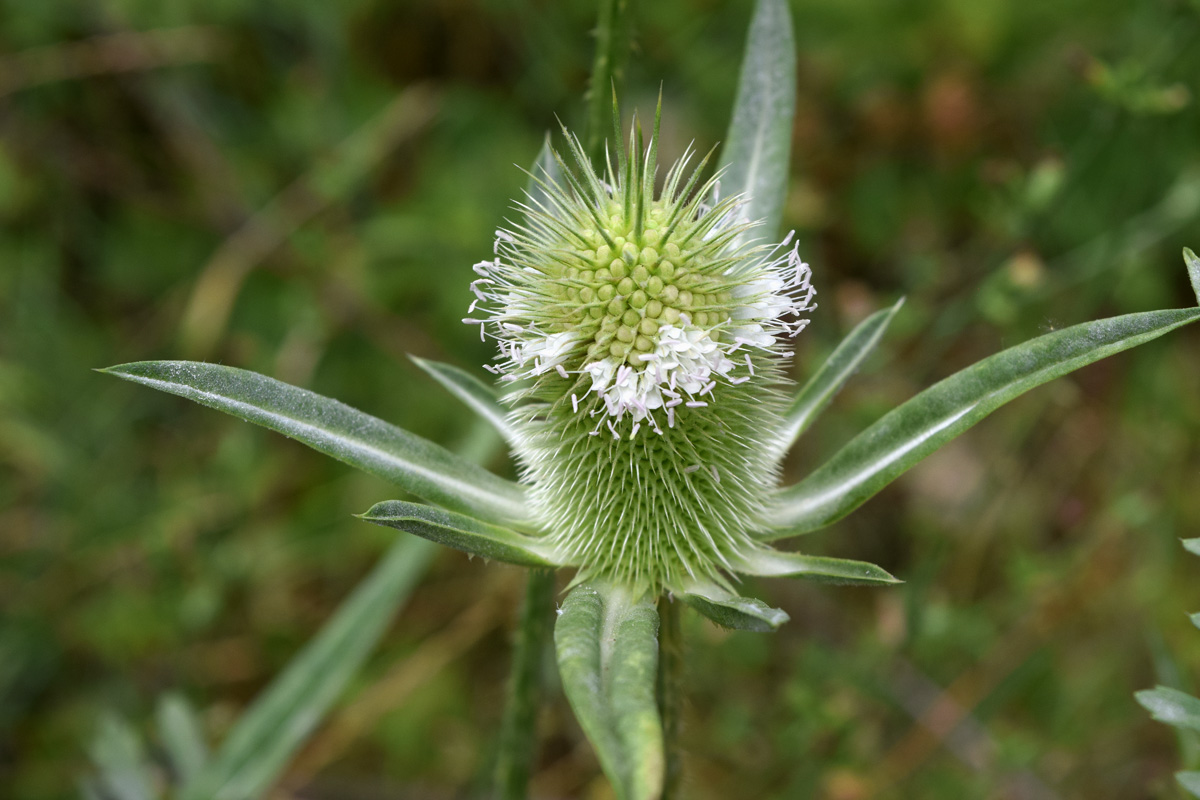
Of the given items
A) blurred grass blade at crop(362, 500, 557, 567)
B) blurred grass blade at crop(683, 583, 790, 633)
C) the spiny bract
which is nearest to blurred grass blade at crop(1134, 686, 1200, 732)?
blurred grass blade at crop(683, 583, 790, 633)

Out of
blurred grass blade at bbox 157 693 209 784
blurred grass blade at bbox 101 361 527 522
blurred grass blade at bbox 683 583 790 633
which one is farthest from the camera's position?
blurred grass blade at bbox 157 693 209 784

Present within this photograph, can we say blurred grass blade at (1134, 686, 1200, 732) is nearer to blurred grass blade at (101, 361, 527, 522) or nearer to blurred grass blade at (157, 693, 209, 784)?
blurred grass blade at (101, 361, 527, 522)

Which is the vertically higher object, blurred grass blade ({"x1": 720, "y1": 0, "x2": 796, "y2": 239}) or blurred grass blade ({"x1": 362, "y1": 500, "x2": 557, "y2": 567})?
blurred grass blade ({"x1": 720, "y1": 0, "x2": 796, "y2": 239})

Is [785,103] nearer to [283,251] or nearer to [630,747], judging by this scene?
[630,747]

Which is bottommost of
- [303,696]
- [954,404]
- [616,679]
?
[303,696]

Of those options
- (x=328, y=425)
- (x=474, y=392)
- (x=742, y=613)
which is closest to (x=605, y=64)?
(x=474, y=392)

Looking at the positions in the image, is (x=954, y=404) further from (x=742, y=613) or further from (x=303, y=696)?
(x=303, y=696)

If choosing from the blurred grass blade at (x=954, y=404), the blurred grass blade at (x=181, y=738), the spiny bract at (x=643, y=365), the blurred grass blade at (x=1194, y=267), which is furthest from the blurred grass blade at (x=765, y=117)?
the blurred grass blade at (x=181, y=738)

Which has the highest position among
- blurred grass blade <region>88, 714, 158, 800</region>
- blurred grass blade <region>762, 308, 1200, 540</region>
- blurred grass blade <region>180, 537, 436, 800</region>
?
blurred grass blade <region>762, 308, 1200, 540</region>
